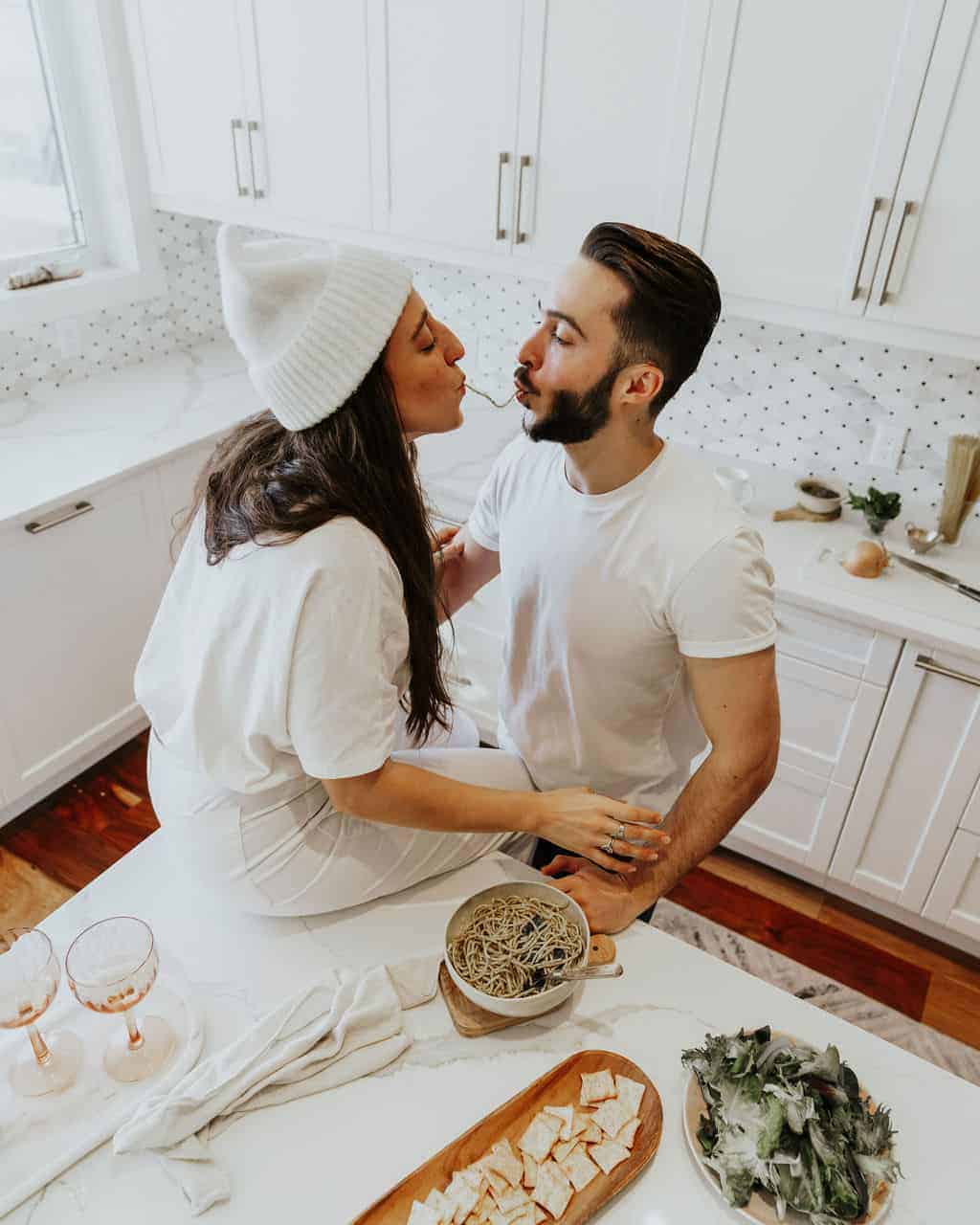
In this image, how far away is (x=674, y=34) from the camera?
1873mm

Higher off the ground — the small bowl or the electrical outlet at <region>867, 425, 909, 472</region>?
the electrical outlet at <region>867, 425, 909, 472</region>

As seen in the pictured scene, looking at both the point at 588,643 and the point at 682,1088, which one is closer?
the point at 682,1088

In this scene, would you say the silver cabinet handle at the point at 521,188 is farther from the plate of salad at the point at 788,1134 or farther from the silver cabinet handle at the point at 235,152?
the plate of salad at the point at 788,1134

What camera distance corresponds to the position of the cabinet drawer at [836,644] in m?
2.00

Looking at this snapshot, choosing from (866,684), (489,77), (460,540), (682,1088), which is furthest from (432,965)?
(489,77)

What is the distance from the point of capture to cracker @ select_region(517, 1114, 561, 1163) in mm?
931

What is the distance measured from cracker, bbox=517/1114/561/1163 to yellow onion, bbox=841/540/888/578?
4.93 feet

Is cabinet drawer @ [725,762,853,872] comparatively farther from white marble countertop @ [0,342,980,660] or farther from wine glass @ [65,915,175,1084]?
wine glass @ [65,915,175,1084]

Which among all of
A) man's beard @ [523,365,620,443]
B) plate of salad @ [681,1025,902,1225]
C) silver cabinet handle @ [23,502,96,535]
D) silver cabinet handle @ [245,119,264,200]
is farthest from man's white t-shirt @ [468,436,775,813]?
silver cabinet handle @ [245,119,264,200]

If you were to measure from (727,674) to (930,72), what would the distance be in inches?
48.5

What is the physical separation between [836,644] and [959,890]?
70 centimetres

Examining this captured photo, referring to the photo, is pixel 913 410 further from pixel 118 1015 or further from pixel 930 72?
pixel 118 1015

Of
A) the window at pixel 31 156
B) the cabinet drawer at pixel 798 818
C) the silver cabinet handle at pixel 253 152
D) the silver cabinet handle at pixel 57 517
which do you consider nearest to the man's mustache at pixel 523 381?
the cabinet drawer at pixel 798 818

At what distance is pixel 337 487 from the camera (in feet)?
3.69
